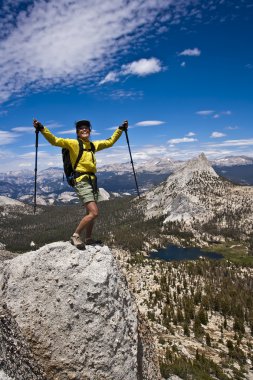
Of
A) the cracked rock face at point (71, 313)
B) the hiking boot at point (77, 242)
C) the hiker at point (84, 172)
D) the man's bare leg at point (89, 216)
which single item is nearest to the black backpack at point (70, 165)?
the hiker at point (84, 172)

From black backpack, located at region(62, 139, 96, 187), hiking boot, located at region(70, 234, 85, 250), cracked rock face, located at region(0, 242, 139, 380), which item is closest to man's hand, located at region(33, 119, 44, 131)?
black backpack, located at region(62, 139, 96, 187)

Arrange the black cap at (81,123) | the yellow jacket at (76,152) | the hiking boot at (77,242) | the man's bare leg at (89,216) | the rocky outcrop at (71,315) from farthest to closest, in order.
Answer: the black cap at (81,123) → the hiking boot at (77,242) → the man's bare leg at (89,216) → the yellow jacket at (76,152) → the rocky outcrop at (71,315)

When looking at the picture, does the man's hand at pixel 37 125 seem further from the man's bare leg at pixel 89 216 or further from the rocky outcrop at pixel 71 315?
the rocky outcrop at pixel 71 315

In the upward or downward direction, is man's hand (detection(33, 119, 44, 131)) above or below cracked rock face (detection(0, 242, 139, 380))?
above

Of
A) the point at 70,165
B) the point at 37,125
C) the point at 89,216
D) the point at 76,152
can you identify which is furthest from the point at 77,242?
the point at 37,125

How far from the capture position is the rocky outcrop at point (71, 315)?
12391 millimetres

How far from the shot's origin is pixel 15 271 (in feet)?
45.9

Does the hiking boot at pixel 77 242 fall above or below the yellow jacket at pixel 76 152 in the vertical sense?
below

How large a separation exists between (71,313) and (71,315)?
72 millimetres

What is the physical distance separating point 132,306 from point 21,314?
187 inches

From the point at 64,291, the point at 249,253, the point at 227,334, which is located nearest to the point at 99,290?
the point at 64,291

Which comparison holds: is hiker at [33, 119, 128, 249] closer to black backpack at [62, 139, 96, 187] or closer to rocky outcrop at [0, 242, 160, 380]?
black backpack at [62, 139, 96, 187]

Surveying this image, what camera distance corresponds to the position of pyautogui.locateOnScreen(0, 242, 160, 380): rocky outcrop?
12391mm

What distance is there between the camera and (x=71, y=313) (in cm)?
1294
